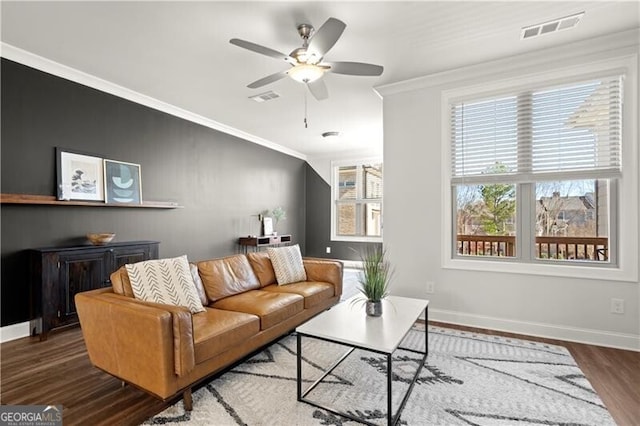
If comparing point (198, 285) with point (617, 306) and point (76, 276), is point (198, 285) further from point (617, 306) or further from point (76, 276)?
point (617, 306)

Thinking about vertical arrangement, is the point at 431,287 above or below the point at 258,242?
below

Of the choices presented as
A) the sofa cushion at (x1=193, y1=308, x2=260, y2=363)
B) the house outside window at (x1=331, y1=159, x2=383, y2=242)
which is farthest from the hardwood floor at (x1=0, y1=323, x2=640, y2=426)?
the house outside window at (x1=331, y1=159, x2=383, y2=242)

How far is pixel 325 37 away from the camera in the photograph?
2.14m

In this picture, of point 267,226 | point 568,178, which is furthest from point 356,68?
point 267,226

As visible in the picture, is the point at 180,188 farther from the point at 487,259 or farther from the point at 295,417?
the point at 487,259

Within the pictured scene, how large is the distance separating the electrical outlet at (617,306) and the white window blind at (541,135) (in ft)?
3.66

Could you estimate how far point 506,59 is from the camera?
3121mm

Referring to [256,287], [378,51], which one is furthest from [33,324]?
[378,51]

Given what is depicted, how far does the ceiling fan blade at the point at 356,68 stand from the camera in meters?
2.42

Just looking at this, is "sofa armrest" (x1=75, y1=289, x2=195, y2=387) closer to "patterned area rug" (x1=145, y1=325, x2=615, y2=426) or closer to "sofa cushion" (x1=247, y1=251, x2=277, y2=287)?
"patterned area rug" (x1=145, y1=325, x2=615, y2=426)

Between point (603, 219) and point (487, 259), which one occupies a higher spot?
point (603, 219)

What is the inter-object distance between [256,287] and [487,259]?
246 centimetres

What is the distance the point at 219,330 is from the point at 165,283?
562 mm

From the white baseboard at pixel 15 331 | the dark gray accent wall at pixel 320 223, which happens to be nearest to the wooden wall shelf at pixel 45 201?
the white baseboard at pixel 15 331
